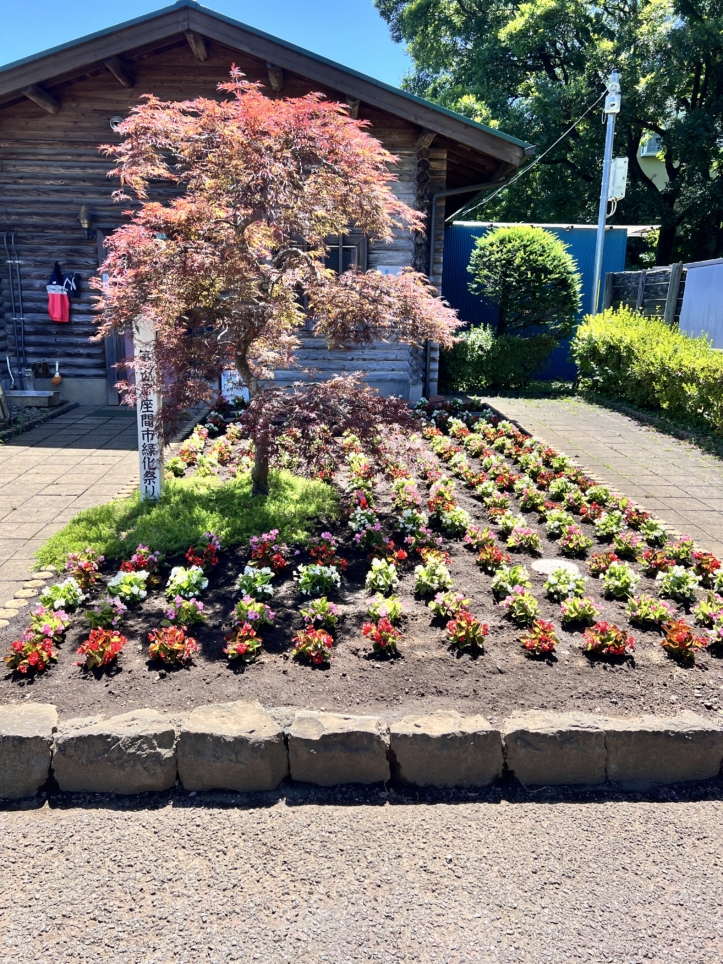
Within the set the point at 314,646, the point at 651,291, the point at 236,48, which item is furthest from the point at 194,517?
Answer: the point at 651,291

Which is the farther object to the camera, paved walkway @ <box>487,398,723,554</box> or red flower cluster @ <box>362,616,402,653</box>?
paved walkway @ <box>487,398,723,554</box>

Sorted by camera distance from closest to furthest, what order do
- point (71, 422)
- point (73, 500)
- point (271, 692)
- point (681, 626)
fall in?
point (271, 692)
point (681, 626)
point (73, 500)
point (71, 422)

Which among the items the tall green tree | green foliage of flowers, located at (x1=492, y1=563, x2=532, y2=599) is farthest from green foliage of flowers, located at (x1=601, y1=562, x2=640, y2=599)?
the tall green tree

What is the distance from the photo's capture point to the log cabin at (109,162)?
30.5ft

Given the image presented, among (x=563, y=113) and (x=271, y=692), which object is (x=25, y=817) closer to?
(x=271, y=692)

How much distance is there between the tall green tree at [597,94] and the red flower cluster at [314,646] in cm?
2112

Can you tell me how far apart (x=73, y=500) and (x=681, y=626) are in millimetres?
5099

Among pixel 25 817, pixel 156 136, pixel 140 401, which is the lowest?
pixel 25 817

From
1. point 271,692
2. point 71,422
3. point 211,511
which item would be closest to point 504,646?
point 271,692

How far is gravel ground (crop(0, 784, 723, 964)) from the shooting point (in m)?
2.34

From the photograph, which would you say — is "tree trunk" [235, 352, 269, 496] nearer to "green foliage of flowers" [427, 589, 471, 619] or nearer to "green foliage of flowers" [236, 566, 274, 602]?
"green foliage of flowers" [236, 566, 274, 602]

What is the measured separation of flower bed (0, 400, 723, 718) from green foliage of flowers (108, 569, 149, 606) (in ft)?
0.04

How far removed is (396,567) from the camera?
503 cm

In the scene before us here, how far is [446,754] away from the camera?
10.1ft
